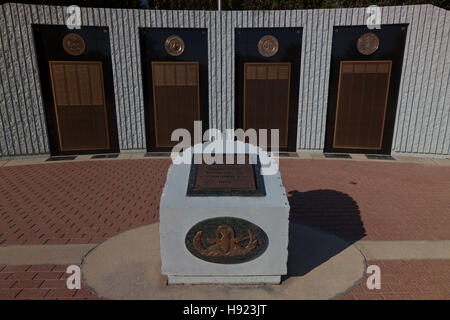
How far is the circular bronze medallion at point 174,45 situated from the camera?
10.3 meters

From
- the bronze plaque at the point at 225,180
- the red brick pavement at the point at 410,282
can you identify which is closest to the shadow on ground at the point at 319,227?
the red brick pavement at the point at 410,282

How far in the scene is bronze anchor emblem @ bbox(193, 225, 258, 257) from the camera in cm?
438

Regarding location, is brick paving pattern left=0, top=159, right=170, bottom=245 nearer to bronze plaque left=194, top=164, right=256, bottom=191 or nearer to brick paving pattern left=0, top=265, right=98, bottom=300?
brick paving pattern left=0, top=265, right=98, bottom=300

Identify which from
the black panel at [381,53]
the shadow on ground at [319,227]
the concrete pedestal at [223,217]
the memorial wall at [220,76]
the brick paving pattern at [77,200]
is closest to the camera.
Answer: the concrete pedestal at [223,217]

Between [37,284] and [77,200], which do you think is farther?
[77,200]

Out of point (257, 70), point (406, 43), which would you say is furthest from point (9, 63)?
point (406, 43)

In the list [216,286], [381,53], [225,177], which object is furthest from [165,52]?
[216,286]

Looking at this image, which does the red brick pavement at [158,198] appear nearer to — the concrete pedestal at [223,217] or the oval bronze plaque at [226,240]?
the concrete pedestal at [223,217]

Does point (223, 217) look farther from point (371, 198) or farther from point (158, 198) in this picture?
point (371, 198)

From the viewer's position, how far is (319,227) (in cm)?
625

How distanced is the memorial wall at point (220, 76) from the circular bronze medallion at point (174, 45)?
95mm

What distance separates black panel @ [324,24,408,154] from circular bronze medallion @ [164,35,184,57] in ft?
15.3

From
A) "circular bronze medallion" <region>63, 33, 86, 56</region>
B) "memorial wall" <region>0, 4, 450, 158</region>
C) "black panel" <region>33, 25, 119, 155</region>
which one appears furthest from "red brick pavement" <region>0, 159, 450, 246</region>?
"circular bronze medallion" <region>63, 33, 86, 56</region>

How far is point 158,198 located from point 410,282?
510 centimetres
